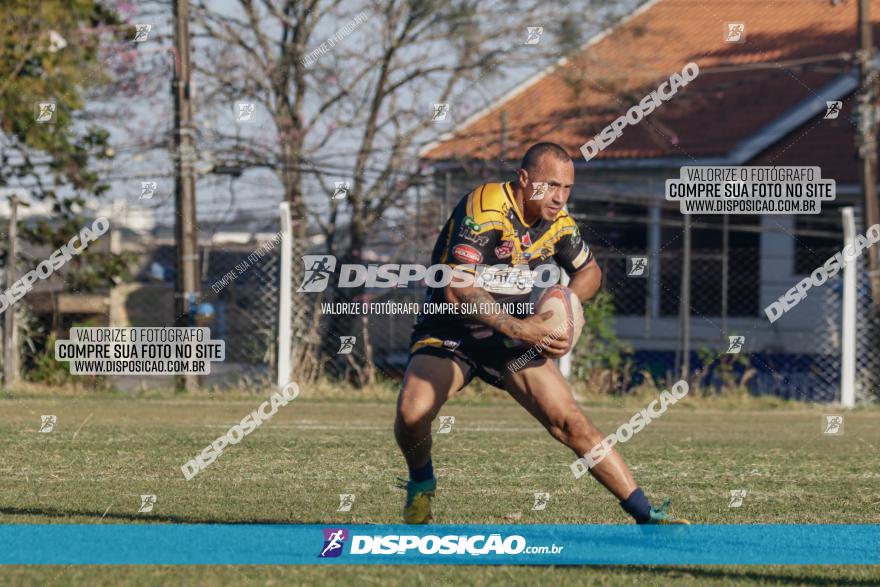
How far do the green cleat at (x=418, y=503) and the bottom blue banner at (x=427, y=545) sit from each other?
140 mm

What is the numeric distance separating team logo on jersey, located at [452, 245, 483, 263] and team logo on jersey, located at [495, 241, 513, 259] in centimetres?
19

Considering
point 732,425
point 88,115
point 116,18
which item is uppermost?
point 116,18

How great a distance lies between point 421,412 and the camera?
6.80m

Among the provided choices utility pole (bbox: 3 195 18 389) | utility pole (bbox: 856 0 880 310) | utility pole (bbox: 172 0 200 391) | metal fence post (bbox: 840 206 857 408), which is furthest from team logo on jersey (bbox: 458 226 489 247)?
utility pole (bbox: 856 0 880 310)

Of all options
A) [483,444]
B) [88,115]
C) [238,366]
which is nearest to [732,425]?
[483,444]

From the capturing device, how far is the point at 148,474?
9234 mm

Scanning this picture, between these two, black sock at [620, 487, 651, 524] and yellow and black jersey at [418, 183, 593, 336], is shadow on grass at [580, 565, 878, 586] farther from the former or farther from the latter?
yellow and black jersey at [418, 183, 593, 336]

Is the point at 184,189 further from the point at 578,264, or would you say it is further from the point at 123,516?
the point at 578,264

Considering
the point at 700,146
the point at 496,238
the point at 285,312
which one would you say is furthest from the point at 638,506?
the point at 700,146

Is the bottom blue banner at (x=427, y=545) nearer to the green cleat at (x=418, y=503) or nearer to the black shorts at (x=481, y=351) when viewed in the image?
the green cleat at (x=418, y=503)

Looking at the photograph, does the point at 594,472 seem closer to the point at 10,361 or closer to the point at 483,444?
the point at 483,444

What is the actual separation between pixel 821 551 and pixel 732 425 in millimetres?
8393

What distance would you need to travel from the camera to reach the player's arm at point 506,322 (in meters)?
6.60

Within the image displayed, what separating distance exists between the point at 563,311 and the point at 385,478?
2842mm
